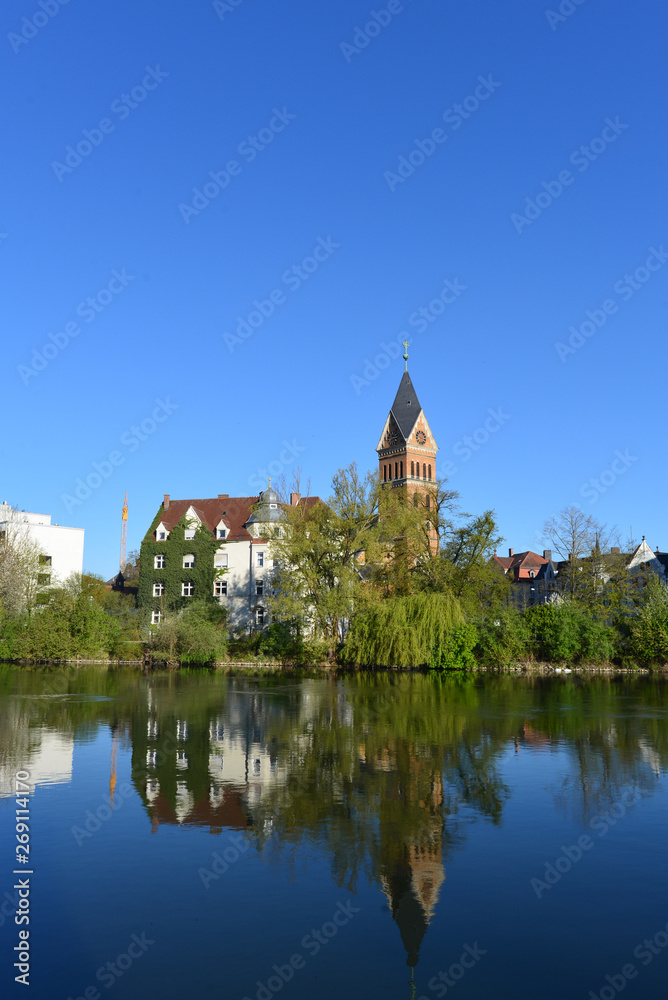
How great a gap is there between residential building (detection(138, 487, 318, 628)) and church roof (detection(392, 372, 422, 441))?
40.3 meters

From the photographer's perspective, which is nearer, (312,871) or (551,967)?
(551,967)

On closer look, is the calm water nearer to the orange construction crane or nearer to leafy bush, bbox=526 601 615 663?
leafy bush, bbox=526 601 615 663

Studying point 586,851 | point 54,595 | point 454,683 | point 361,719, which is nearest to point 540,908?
point 586,851

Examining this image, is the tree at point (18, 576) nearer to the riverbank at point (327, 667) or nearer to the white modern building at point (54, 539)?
the riverbank at point (327, 667)

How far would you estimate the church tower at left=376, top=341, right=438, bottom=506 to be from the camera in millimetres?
97562

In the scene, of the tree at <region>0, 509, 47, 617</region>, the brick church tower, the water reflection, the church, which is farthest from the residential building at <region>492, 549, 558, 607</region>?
the water reflection

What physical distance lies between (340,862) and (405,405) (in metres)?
91.6

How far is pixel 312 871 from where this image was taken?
33.2 feet

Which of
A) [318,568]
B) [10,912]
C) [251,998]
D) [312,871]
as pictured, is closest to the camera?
[251,998]

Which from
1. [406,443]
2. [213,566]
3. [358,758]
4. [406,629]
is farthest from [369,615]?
[406,443]

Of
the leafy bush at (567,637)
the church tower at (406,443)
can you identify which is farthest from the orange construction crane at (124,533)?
the leafy bush at (567,637)

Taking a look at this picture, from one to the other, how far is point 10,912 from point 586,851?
7530 millimetres

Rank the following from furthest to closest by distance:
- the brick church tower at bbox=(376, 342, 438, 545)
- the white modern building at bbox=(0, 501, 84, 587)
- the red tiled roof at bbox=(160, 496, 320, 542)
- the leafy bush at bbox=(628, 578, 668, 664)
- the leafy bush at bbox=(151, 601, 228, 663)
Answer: the brick church tower at bbox=(376, 342, 438, 545), the white modern building at bbox=(0, 501, 84, 587), the red tiled roof at bbox=(160, 496, 320, 542), the leafy bush at bbox=(151, 601, 228, 663), the leafy bush at bbox=(628, 578, 668, 664)

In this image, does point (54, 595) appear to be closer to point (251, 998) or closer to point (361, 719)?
point (361, 719)
